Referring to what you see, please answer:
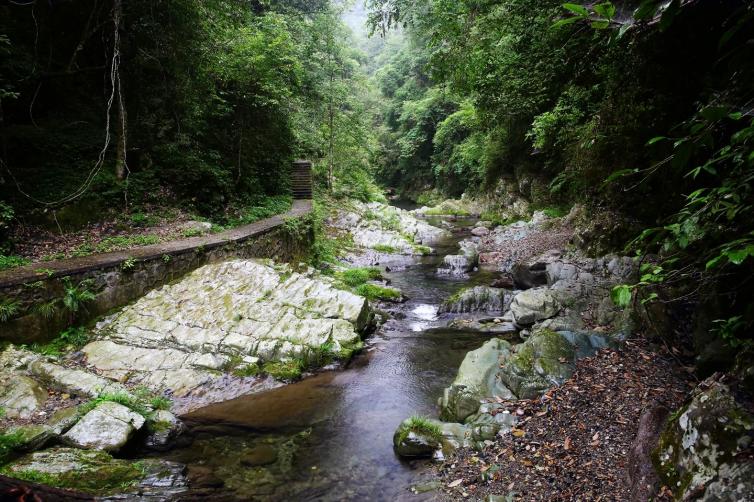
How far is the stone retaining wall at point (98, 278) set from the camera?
6289mm

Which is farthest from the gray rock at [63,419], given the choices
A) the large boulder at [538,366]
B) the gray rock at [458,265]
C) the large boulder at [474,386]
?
the gray rock at [458,265]

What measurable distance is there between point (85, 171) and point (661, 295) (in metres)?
12.9

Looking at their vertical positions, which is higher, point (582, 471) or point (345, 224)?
point (345, 224)

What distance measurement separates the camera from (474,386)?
559 centimetres

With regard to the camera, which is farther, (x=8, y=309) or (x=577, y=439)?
(x=8, y=309)

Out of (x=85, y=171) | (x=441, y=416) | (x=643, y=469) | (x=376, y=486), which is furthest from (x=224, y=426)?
(x=85, y=171)

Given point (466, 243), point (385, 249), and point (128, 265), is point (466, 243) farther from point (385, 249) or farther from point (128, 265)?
point (128, 265)

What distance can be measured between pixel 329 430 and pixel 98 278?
205 inches

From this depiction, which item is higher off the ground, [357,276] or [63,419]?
[357,276]

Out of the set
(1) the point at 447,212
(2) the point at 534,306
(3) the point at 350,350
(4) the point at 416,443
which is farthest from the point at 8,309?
(1) the point at 447,212

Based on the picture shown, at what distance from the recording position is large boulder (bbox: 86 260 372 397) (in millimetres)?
6711

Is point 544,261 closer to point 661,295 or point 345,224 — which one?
point 661,295

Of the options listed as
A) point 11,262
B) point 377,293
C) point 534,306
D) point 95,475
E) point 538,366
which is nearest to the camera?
point 95,475

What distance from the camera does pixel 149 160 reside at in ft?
39.3
